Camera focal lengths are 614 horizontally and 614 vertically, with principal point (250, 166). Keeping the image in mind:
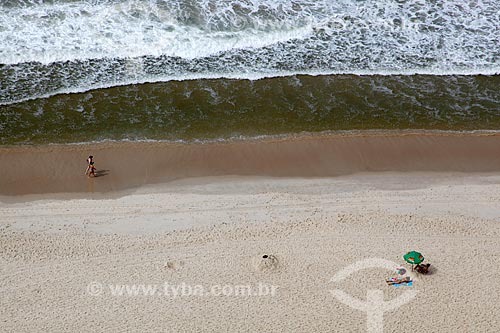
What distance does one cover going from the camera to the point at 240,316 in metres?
15.9

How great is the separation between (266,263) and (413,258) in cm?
406

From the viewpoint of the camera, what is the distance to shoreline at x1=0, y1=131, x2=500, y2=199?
2048 centimetres

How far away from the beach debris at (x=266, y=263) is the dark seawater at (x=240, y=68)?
21.5 ft

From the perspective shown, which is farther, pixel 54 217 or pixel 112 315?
pixel 54 217

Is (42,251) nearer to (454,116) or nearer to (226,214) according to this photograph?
Answer: (226,214)

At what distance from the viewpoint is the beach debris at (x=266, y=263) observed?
56.4ft

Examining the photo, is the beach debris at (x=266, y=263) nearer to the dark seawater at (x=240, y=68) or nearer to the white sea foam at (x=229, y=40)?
the dark seawater at (x=240, y=68)

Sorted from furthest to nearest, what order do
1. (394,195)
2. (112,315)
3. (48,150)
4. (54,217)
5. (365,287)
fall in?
(48,150) → (394,195) → (54,217) → (365,287) → (112,315)

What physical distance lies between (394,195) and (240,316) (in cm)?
720

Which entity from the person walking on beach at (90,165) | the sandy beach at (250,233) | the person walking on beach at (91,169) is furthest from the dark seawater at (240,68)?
the person walking on beach at (91,169)

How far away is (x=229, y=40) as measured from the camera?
28.0 metres

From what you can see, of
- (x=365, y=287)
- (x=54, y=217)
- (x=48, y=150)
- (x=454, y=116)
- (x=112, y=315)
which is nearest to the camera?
(x=112, y=315)

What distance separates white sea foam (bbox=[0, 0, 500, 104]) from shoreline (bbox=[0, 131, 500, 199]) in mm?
4480

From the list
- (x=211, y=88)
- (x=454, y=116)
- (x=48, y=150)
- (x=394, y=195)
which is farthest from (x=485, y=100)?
(x=48, y=150)
